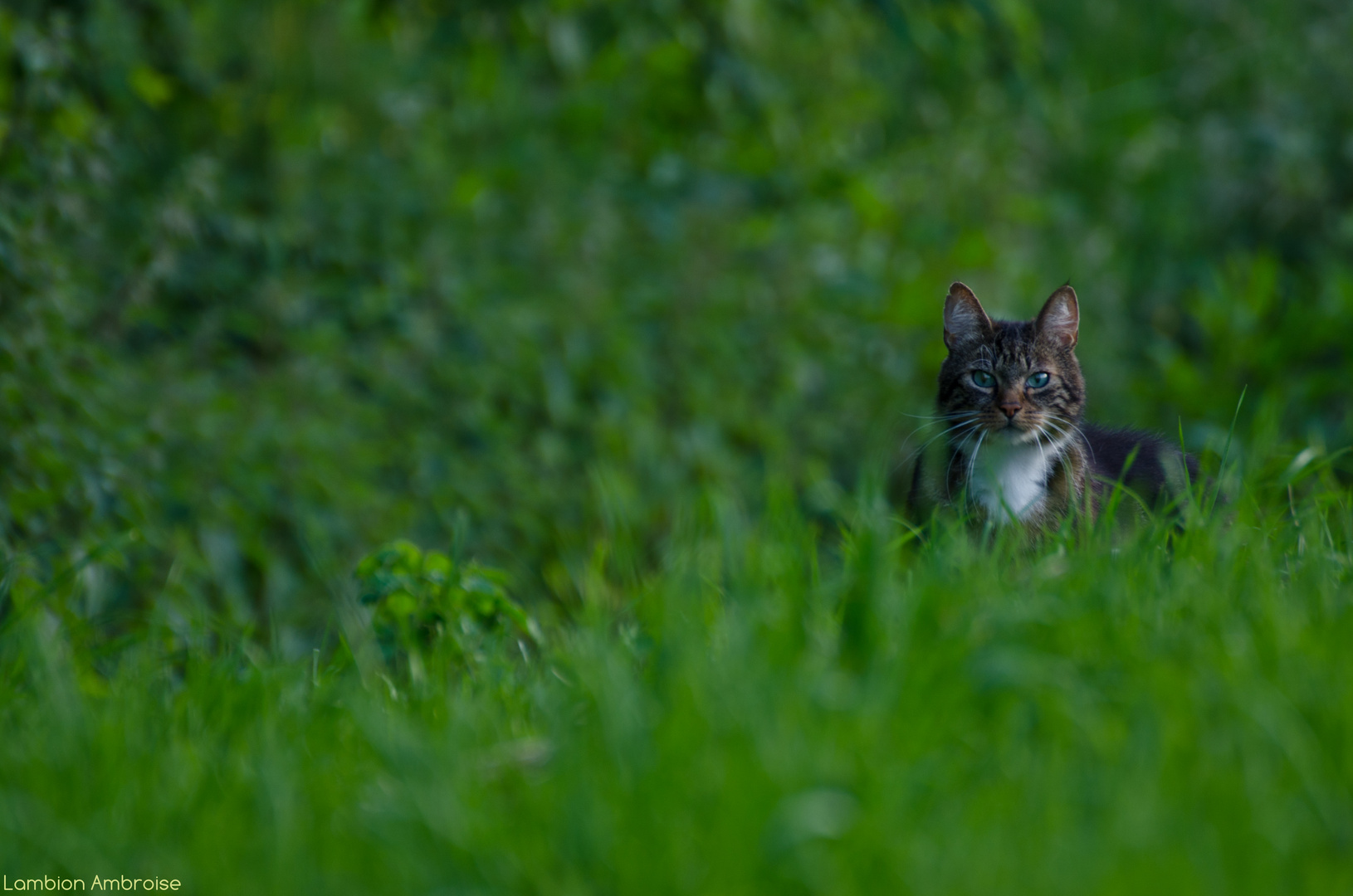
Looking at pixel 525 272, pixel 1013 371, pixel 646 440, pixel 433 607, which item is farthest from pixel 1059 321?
pixel 525 272

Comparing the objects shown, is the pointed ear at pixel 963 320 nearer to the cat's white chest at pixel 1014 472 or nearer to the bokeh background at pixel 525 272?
the cat's white chest at pixel 1014 472

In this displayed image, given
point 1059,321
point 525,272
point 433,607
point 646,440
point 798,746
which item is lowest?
point 798,746

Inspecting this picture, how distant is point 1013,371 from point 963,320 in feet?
0.53

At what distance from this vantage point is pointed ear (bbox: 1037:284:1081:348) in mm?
2646

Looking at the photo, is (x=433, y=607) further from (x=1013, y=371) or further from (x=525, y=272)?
(x=525, y=272)

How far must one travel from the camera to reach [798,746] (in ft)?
5.76

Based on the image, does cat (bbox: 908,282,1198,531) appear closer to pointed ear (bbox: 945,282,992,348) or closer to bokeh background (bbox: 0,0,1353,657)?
pointed ear (bbox: 945,282,992,348)

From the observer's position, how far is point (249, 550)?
4.27 metres

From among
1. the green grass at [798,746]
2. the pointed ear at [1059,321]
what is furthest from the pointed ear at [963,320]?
the green grass at [798,746]

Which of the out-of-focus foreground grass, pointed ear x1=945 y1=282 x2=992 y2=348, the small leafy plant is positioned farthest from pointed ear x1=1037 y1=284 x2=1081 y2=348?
the small leafy plant

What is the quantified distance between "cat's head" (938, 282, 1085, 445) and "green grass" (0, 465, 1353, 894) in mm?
336

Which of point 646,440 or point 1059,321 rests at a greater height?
point 646,440

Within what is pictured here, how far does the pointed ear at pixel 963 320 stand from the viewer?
2.67 m

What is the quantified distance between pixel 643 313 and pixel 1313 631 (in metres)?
Result: 4.08
